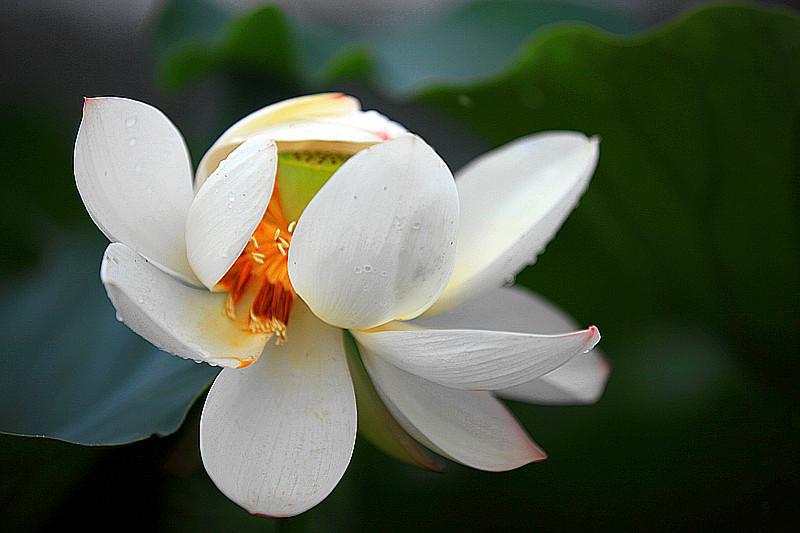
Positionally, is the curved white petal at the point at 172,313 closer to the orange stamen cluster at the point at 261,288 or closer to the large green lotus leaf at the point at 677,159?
the orange stamen cluster at the point at 261,288

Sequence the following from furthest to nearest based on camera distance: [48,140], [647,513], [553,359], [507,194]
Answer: [48,140]
[647,513]
[507,194]
[553,359]

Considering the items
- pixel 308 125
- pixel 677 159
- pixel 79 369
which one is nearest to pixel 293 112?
pixel 308 125

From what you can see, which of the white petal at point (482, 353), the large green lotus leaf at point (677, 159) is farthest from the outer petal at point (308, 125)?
the large green lotus leaf at point (677, 159)

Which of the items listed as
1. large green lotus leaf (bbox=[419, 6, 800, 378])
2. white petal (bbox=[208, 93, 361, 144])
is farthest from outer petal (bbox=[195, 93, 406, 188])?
large green lotus leaf (bbox=[419, 6, 800, 378])

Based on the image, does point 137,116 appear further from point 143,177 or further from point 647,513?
point 647,513

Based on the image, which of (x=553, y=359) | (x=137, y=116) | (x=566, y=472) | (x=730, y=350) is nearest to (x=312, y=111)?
(x=137, y=116)

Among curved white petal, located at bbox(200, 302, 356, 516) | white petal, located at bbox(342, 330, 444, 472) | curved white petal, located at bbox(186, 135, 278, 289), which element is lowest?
white petal, located at bbox(342, 330, 444, 472)

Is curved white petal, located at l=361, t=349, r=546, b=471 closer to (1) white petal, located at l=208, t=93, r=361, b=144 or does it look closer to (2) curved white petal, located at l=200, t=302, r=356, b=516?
(2) curved white petal, located at l=200, t=302, r=356, b=516
